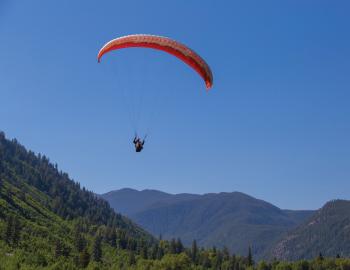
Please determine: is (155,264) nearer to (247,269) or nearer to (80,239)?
(80,239)

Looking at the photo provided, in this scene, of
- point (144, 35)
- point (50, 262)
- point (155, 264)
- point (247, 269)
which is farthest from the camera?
point (247, 269)

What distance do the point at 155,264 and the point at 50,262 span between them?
44.1 meters

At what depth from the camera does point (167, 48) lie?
4609 centimetres

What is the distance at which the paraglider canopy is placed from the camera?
149 feet

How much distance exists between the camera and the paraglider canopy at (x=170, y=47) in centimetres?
4550

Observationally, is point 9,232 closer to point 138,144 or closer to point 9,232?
point 9,232

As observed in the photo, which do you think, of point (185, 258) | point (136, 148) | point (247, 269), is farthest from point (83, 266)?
point (136, 148)

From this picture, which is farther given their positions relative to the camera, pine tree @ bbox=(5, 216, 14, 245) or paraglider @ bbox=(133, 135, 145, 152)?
pine tree @ bbox=(5, 216, 14, 245)

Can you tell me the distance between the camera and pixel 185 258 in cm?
18750

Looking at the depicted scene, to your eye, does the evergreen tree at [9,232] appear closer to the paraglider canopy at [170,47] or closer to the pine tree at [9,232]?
the pine tree at [9,232]

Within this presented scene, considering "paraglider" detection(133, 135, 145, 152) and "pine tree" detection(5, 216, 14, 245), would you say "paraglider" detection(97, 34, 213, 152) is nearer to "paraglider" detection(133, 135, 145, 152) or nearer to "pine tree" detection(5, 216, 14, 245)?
"paraglider" detection(133, 135, 145, 152)

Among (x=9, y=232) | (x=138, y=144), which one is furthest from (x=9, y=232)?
(x=138, y=144)

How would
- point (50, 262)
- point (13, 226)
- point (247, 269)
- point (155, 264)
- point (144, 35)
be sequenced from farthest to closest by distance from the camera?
point (247, 269), point (155, 264), point (13, 226), point (50, 262), point (144, 35)

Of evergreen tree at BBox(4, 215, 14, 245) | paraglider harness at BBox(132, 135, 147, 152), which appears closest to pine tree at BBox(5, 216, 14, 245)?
evergreen tree at BBox(4, 215, 14, 245)
